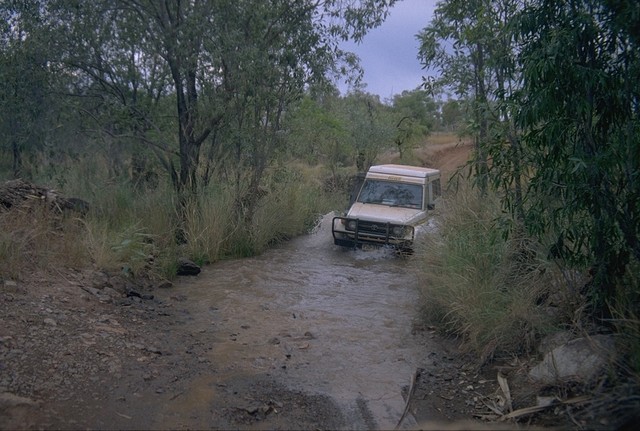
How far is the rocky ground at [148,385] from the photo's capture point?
4.68m

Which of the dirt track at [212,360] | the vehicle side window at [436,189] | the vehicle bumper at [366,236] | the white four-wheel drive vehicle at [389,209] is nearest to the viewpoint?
the dirt track at [212,360]

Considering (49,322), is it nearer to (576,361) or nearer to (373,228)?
(576,361)

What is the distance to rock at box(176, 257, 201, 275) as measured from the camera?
1044cm

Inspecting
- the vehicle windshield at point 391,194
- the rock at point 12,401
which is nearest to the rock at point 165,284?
A: the rock at point 12,401

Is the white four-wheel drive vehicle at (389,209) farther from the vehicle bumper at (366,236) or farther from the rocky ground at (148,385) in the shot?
the rocky ground at (148,385)

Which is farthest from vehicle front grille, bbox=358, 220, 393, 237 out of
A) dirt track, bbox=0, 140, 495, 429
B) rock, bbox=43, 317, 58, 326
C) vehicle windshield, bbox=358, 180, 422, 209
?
rock, bbox=43, 317, 58, 326

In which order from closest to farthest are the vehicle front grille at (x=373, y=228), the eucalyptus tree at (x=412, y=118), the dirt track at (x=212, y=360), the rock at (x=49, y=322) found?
1. the dirt track at (x=212, y=360)
2. the rock at (x=49, y=322)
3. the vehicle front grille at (x=373, y=228)
4. the eucalyptus tree at (x=412, y=118)

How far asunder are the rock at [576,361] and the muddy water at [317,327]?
124 cm

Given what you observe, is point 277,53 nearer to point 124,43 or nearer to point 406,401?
point 124,43

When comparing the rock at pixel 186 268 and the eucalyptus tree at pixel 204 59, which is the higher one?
the eucalyptus tree at pixel 204 59

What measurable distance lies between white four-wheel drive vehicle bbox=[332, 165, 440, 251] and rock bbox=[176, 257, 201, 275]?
3.30 meters

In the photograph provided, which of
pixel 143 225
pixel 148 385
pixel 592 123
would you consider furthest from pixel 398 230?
pixel 148 385

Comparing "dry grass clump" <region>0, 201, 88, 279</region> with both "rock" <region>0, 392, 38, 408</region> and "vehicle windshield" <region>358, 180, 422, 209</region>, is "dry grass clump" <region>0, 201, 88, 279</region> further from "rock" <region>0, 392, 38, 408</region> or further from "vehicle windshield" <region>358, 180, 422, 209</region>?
"vehicle windshield" <region>358, 180, 422, 209</region>

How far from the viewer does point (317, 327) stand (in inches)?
308
